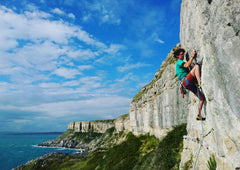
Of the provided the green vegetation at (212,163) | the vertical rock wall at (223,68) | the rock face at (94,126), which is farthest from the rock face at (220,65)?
the rock face at (94,126)

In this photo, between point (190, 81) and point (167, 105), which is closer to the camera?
point (190, 81)

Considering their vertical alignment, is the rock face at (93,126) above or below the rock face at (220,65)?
below

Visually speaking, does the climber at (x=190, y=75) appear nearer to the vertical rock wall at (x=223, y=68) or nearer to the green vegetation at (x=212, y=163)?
the vertical rock wall at (x=223, y=68)

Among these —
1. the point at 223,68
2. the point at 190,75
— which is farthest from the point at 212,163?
the point at 223,68

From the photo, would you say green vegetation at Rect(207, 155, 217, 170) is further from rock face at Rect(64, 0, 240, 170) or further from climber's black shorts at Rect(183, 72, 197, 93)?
climber's black shorts at Rect(183, 72, 197, 93)

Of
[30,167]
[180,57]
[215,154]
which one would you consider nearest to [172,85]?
[180,57]

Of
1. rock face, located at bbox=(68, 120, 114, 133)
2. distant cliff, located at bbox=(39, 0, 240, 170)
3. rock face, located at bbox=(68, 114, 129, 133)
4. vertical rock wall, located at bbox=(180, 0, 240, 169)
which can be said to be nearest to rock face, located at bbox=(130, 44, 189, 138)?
distant cliff, located at bbox=(39, 0, 240, 170)

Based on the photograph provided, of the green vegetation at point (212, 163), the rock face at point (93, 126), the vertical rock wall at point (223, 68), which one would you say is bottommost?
the rock face at point (93, 126)

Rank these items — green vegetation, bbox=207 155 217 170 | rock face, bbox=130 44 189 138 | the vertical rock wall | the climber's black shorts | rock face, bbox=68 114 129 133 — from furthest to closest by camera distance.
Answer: rock face, bbox=68 114 129 133
rock face, bbox=130 44 189 138
the climber's black shorts
green vegetation, bbox=207 155 217 170
the vertical rock wall

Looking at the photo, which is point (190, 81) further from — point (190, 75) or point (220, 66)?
point (220, 66)

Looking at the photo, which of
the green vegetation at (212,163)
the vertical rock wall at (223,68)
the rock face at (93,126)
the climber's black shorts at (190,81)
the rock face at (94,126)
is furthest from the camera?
the rock face at (93,126)

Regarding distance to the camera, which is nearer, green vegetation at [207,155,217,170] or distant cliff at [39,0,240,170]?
distant cliff at [39,0,240,170]

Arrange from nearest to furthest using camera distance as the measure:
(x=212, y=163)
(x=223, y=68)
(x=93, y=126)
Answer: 1. (x=223, y=68)
2. (x=212, y=163)
3. (x=93, y=126)

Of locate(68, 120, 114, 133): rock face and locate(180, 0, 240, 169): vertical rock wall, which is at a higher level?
locate(180, 0, 240, 169): vertical rock wall
